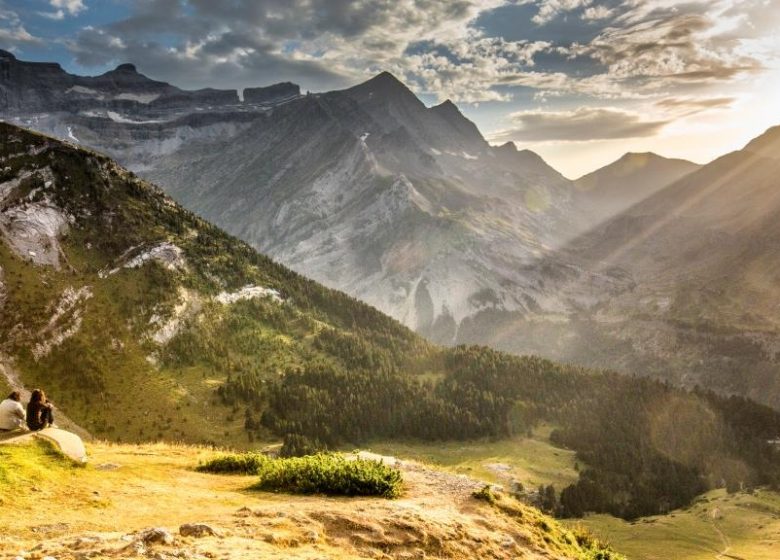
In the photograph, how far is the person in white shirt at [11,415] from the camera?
27172mm

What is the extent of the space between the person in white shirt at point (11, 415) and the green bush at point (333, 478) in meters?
12.8

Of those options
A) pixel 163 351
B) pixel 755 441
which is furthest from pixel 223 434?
pixel 755 441

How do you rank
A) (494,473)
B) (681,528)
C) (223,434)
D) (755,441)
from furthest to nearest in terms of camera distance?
(755,441) → (494,473) → (681,528) → (223,434)

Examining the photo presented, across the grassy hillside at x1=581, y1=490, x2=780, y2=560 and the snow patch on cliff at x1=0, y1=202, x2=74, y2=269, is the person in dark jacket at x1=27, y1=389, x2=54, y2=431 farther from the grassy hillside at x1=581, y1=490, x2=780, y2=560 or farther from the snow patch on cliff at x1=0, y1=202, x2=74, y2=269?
the snow patch on cliff at x1=0, y1=202, x2=74, y2=269

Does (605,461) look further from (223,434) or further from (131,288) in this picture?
(131,288)

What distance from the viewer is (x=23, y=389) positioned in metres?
90.5

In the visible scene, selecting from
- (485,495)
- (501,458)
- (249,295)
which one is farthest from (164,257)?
(485,495)

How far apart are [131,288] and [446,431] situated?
89.4 metres

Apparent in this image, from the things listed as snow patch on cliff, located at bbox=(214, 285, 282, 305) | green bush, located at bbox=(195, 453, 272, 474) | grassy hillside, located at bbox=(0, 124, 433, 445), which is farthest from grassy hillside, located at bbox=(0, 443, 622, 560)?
snow patch on cliff, located at bbox=(214, 285, 282, 305)

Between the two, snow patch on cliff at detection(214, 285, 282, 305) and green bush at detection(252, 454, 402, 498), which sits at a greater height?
snow patch on cliff at detection(214, 285, 282, 305)

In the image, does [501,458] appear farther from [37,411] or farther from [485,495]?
[37,411]

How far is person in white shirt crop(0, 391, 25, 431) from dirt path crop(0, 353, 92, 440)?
68643 millimetres

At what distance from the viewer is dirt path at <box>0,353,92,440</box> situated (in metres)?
87.9

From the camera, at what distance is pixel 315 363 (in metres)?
148
